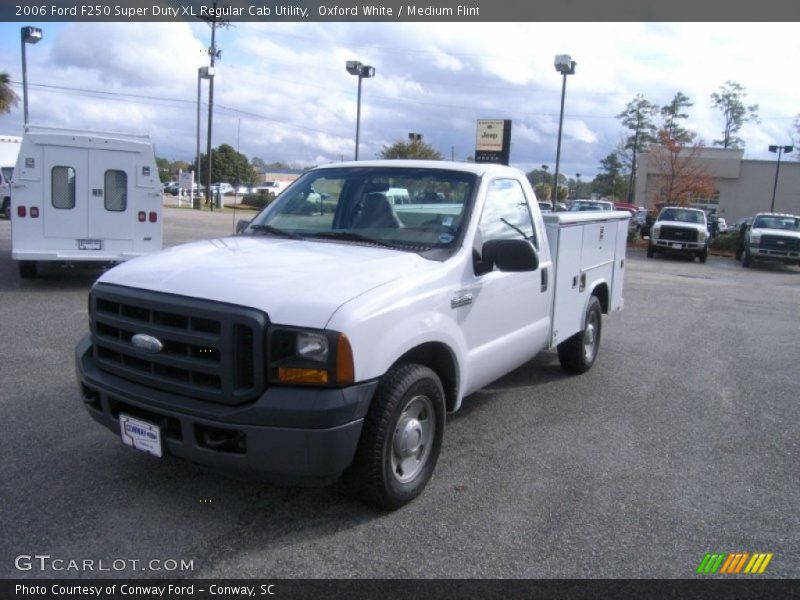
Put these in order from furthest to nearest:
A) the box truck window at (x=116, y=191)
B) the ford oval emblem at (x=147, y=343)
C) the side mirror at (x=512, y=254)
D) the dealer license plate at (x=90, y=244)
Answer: the box truck window at (x=116, y=191) → the dealer license plate at (x=90, y=244) → the side mirror at (x=512, y=254) → the ford oval emblem at (x=147, y=343)

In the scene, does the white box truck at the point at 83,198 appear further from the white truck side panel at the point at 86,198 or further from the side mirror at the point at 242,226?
the side mirror at the point at 242,226

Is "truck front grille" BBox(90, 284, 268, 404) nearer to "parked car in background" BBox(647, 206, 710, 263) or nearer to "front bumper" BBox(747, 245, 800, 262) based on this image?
"front bumper" BBox(747, 245, 800, 262)

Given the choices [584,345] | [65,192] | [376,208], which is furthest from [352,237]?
[65,192]

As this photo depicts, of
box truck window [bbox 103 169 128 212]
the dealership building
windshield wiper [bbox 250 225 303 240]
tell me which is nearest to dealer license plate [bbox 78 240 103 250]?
box truck window [bbox 103 169 128 212]

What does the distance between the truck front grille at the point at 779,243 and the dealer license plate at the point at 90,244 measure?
19.9 m

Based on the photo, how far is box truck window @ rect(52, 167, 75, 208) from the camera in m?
11.0

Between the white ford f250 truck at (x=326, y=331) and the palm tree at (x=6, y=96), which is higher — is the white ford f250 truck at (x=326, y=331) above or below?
below

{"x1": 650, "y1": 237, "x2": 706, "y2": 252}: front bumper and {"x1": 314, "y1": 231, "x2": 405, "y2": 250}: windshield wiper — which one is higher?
{"x1": 314, "y1": 231, "x2": 405, "y2": 250}: windshield wiper

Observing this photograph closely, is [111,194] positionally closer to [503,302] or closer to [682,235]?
[503,302]

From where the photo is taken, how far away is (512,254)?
431 cm

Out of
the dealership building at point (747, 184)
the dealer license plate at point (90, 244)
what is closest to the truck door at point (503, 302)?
the dealer license plate at point (90, 244)

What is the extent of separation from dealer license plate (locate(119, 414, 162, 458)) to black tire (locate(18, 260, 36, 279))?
29.9ft

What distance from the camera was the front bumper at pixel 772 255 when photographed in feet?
72.5
